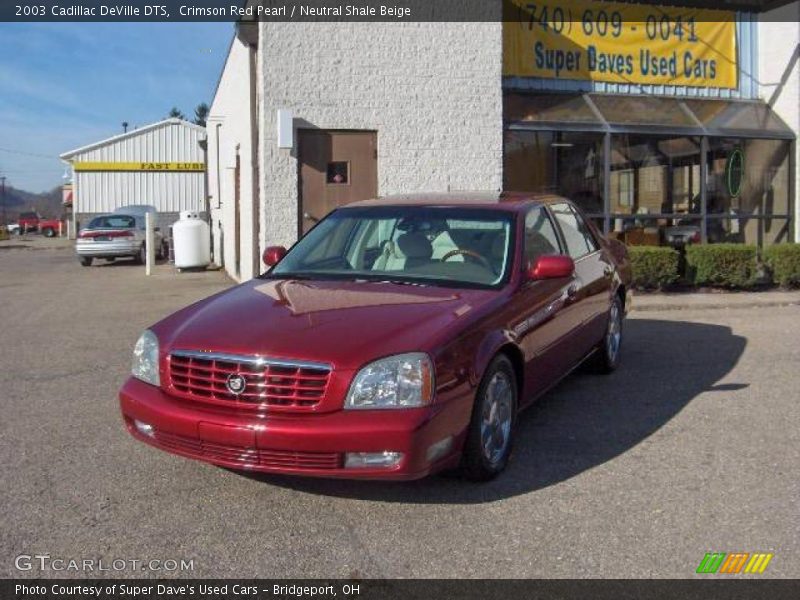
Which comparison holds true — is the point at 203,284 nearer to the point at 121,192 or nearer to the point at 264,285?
the point at 264,285

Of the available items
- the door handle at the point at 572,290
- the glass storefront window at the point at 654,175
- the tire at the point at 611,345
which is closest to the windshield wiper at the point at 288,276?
the door handle at the point at 572,290

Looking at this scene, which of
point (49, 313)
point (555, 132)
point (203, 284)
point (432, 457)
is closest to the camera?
point (432, 457)

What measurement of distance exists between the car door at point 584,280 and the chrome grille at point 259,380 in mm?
2462

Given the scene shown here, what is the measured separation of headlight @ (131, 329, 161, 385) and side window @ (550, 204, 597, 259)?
313 cm

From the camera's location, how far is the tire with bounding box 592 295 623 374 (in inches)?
276

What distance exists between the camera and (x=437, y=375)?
3.93 m

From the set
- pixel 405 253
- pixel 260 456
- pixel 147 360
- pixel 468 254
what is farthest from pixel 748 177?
pixel 260 456

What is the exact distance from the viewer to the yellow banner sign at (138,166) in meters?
40.8

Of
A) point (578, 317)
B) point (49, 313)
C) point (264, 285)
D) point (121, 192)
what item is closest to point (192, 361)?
point (264, 285)

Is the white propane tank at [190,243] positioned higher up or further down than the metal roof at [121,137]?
further down

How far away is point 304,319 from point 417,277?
3.28 feet

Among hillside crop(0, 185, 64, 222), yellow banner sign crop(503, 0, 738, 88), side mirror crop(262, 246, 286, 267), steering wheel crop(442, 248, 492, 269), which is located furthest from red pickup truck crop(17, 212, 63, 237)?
hillside crop(0, 185, 64, 222)

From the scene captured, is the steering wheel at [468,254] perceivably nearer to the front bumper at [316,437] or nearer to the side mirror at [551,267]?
the side mirror at [551,267]

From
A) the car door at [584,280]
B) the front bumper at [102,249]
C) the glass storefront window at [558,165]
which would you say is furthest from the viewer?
the front bumper at [102,249]
